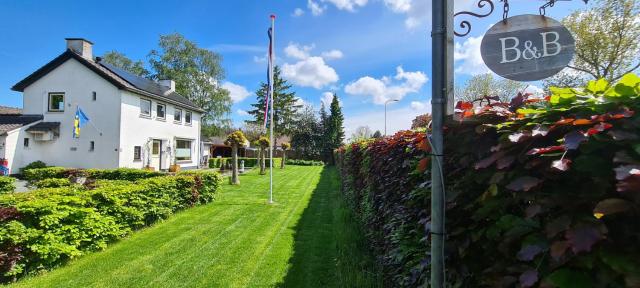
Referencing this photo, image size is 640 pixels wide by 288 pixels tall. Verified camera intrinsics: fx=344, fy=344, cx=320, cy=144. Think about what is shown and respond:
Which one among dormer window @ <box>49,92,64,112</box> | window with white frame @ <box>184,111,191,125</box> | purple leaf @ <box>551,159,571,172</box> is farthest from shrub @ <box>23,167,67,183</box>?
purple leaf @ <box>551,159,571,172</box>

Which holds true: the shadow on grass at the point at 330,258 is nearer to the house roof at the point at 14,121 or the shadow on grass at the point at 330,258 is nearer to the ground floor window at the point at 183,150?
the house roof at the point at 14,121

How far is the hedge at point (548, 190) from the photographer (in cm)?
103

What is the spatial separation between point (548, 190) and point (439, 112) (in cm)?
59

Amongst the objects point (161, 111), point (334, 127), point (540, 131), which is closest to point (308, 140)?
point (334, 127)

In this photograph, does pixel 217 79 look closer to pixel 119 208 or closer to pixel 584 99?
pixel 119 208

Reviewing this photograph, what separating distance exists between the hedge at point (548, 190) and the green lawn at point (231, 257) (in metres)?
2.17

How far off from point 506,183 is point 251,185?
15.4 metres

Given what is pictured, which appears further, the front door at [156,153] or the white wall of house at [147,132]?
the front door at [156,153]

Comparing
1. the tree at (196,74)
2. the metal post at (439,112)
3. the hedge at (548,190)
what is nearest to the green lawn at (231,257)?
the metal post at (439,112)

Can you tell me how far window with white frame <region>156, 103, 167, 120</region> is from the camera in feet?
76.6

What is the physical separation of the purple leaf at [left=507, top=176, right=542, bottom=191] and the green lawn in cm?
262

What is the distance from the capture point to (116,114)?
64.4 feet

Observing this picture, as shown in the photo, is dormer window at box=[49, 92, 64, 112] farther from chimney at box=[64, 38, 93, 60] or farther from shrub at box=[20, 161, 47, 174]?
shrub at box=[20, 161, 47, 174]

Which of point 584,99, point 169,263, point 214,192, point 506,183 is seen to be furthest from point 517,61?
point 214,192
